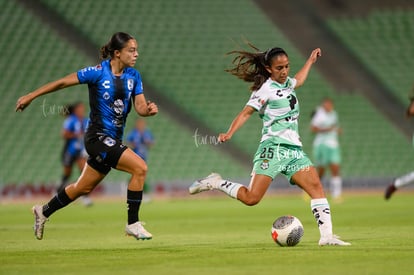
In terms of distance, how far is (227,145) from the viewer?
96.3 ft

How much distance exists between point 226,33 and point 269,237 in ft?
66.9

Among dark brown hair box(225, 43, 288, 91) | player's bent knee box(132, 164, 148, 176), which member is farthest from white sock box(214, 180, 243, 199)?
dark brown hair box(225, 43, 288, 91)

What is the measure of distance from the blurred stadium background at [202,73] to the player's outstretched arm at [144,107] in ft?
55.1

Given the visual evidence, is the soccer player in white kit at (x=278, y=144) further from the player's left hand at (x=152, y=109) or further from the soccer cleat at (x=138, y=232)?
the soccer cleat at (x=138, y=232)

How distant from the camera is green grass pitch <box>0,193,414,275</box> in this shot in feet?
26.1

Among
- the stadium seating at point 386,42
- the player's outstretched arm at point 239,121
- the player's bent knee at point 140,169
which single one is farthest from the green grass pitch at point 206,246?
the stadium seating at point 386,42

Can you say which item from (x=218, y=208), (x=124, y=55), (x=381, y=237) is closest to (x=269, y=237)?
(x=381, y=237)

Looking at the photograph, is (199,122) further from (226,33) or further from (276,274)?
(276,274)

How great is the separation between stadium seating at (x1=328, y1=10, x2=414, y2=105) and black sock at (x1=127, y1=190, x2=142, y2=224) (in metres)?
22.2

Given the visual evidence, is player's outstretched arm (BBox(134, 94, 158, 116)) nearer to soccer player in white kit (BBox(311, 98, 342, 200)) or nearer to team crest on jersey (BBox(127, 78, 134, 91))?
team crest on jersey (BBox(127, 78, 134, 91))

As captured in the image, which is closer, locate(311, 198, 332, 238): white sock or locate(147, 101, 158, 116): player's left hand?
locate(311, 198, 332, 238): white sock

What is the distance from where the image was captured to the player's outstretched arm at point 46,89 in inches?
396

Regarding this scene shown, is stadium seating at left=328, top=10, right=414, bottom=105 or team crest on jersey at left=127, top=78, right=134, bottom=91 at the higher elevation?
stadium seating at left=328, top=10, right=414, bottom=105

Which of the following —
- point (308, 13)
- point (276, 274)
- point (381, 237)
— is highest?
point (308, 13)
